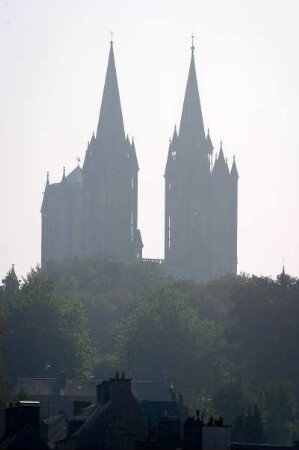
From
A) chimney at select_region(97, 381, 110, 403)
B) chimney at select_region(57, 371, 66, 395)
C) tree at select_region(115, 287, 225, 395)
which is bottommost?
chimney at select_region(97, 381, 110, 403)

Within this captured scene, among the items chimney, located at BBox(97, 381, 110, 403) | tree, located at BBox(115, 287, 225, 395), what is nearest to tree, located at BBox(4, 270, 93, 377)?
tree, located at BBox(115, 287, 225, 395)

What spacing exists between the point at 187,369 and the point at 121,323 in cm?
1567

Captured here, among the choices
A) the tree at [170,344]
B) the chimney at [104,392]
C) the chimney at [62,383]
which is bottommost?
the chimney at [104,392]

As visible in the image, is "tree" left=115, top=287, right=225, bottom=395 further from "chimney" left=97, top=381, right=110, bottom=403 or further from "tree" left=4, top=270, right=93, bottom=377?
"chimney" left=97, top=381, right=110, bottom=403

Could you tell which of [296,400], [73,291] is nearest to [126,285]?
[73,291]

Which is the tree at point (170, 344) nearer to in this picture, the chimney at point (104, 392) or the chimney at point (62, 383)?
the chimney at point (62, 383)

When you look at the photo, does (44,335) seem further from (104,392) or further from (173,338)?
(104,392)

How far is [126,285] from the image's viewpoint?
18938cm

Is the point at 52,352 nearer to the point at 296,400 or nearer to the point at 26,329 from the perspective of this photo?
the point at 26,329

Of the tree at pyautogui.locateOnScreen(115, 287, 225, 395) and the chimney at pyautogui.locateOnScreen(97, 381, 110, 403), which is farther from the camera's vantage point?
the tree at pyautogui.locateOnScreen(115, 287, 225, 395)

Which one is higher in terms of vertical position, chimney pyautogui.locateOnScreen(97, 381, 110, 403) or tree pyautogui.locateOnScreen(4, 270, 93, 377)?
tree pyautogui.locateOnScreen(4, 270, 93, 377)

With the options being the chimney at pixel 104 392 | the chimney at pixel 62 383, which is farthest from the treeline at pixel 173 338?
the chimney at pixel 104 392

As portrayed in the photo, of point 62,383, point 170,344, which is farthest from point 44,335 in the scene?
point 62,383

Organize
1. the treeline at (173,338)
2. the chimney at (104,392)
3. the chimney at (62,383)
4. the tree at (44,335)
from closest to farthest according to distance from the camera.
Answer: the chimney at (104,392) → the chimney at (62,383) → the treeline at (173,338) → the tree at (44,335)
